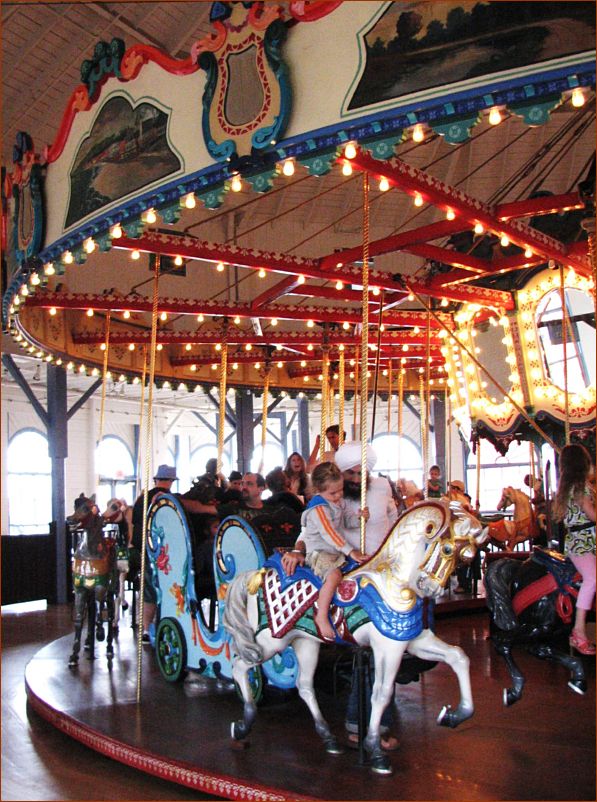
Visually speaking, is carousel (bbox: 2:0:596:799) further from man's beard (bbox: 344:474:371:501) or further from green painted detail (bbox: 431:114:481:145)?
man's beard (bbox: 344:474:371:501)

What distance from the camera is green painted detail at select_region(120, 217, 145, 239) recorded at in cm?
475

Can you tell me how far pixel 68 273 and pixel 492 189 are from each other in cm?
589

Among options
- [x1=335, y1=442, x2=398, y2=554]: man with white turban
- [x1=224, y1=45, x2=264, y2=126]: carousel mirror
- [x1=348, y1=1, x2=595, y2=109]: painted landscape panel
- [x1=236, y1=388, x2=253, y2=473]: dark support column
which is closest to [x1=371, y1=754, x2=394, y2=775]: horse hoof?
[x1=335, y1=442, x2=398, y2=554]: man with white turban

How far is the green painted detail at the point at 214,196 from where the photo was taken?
4268mm

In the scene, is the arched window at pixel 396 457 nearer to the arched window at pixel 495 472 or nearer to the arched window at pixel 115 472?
the arched window at pixel 495 472

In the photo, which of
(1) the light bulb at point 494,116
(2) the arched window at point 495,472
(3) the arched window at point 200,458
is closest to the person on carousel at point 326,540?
(1) the light bulb at point 494,116

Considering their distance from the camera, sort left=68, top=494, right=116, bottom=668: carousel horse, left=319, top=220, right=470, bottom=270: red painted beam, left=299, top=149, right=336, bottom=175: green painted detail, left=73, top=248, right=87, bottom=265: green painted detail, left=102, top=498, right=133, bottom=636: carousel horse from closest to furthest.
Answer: left=299, top=149, right=336, bottom=175: green painted detail < left=73, top=248, right=87, bottom=265: green painted detail < left=319, top=220, right=470, bottom=270: red painted beam < left=68, top=494, right=116, bottom=668: carousel horse < left=102, top=498, right=133, bottom=636: carousel horse

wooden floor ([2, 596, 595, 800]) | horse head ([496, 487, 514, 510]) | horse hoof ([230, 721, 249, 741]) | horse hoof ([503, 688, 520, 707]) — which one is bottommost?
wooden floor ([2, 596, 595, 800])

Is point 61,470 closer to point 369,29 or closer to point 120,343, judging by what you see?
point 120,343

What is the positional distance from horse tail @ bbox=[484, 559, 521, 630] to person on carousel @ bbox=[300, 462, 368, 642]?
105 centimetres

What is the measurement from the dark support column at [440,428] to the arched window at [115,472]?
9100 millimetres

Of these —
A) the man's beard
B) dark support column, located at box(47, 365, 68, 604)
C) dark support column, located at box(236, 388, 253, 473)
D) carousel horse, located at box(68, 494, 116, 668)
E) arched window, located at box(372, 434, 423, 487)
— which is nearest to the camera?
the man's beard

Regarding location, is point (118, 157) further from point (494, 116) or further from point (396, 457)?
point (396, 457)

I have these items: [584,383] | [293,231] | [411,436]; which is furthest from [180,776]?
[411,436]
